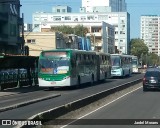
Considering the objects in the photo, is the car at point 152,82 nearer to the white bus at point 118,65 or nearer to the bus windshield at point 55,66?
the bus windshield at point 55,66

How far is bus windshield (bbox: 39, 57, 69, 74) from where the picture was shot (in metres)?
36.5

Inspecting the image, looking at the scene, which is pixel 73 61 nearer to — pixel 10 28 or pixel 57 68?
pixel 57 68

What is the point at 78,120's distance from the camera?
53.8 ft

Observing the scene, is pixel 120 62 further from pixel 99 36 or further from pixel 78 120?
pixel 99 36

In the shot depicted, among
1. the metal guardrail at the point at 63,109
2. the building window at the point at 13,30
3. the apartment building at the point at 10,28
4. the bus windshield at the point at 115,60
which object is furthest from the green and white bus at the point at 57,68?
the building window at the point at 13,30

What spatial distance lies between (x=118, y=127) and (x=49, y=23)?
14995 centimetres

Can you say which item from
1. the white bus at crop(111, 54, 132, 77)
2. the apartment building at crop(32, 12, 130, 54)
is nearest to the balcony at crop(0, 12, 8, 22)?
the white bus at crop(111, 54, 132, 77)

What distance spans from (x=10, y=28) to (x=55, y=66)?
124 ft

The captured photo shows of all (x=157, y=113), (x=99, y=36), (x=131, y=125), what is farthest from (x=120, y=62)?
(x=99, y=36)

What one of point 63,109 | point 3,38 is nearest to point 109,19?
point 3,38

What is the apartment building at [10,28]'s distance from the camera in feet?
230

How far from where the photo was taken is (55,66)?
36625mm

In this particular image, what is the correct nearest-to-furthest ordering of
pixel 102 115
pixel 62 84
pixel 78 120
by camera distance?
pixel 78 120 → pixel 102 115 → pixel 62 84

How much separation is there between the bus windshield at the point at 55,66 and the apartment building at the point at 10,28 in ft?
104
